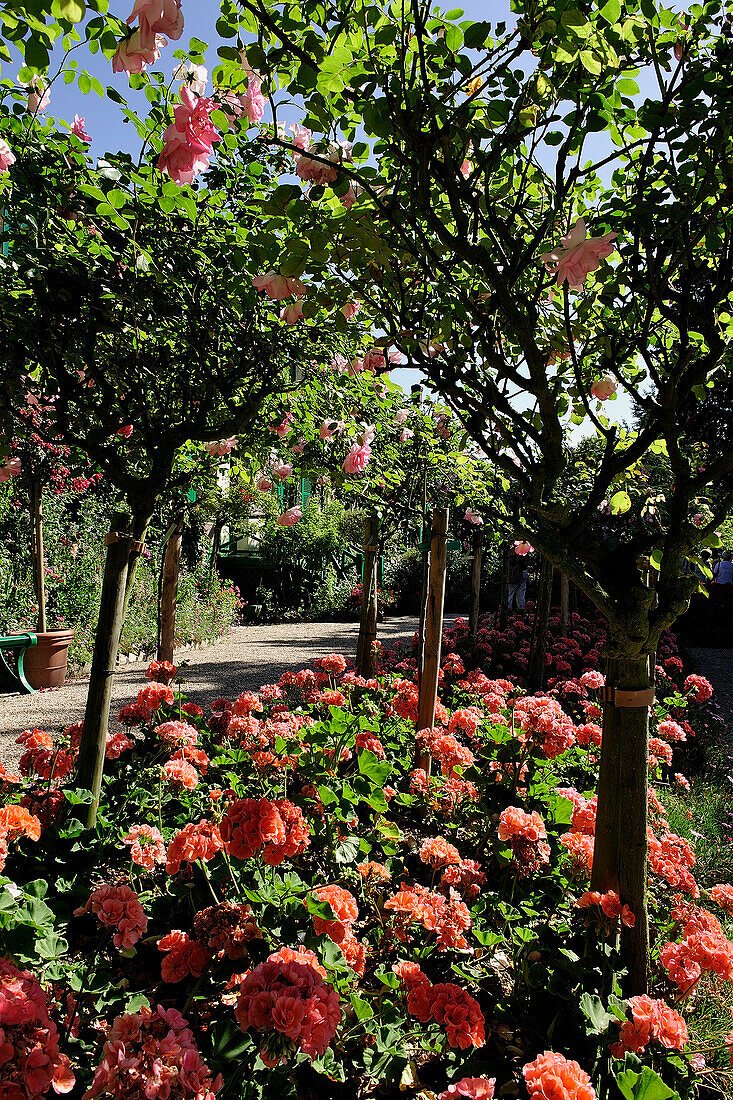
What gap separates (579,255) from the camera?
1.19 m

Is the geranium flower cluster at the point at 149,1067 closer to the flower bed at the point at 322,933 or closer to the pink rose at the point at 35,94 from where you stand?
the flower bed at the point at 322,933

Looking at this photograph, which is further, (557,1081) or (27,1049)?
(557,1081)

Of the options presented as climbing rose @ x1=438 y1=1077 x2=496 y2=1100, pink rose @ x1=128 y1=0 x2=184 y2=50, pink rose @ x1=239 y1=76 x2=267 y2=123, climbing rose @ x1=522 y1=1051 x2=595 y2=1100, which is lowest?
climbing rose @ x1=438 y1=1077 x2=496 y2=1100

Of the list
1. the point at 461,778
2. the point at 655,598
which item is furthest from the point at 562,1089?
the point at 461,778

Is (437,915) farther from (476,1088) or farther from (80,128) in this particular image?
(80,128)

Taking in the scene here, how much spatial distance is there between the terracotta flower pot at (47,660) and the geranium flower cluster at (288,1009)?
5530 mm

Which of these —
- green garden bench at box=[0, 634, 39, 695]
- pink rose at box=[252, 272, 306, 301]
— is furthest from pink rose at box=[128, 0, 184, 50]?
green garden bench at box=[0, 634, 39, 695]

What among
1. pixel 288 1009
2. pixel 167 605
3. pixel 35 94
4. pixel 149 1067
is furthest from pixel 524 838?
pixel 167 605

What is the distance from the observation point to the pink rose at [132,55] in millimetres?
954

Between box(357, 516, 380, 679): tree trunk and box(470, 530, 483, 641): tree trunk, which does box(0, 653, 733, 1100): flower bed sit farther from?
box(470, 530, 483, 641): tree trunk

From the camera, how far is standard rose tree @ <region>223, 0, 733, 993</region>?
3.92ft

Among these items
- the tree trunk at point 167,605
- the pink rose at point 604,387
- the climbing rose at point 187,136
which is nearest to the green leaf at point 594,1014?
the pink rose at point 604,387

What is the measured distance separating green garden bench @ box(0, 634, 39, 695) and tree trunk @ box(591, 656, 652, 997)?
16.4 ft

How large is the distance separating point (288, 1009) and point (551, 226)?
5.21 feet
